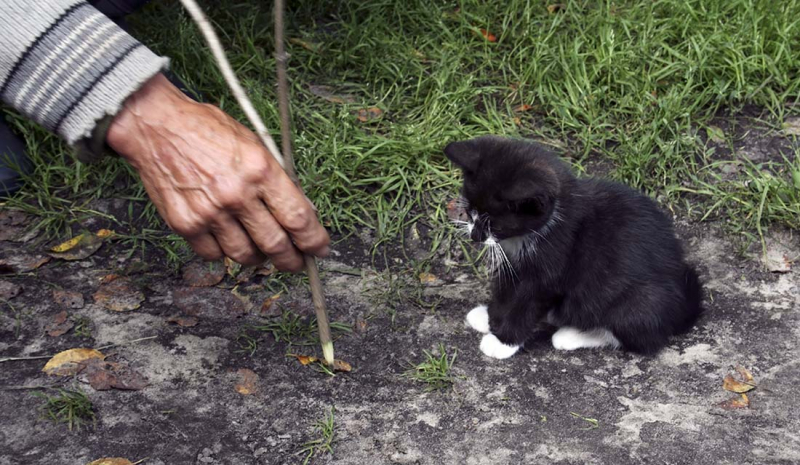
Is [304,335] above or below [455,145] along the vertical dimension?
below

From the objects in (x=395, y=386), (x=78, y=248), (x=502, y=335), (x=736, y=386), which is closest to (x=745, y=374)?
(x=736, y=386)

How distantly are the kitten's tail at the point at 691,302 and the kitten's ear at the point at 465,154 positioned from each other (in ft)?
2.84

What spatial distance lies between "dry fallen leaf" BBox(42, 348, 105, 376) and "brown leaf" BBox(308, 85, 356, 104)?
1.64 metres

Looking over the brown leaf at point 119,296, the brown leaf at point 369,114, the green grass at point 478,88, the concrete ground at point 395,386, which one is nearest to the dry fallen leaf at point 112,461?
the concrete ground at point 395,386

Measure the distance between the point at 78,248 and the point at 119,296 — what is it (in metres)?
0.38

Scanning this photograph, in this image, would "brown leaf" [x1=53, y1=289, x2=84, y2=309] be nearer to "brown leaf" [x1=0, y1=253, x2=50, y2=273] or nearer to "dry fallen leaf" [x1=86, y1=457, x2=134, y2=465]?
"brown leaf" [x1=0, y1=253, x2=50, y2=273]

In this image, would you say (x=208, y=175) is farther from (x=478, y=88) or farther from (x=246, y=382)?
(x=478, y=88)

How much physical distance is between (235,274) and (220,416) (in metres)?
0.79

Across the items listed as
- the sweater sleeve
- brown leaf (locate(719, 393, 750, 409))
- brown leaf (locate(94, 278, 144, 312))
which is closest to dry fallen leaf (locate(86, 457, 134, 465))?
brown leaf (locate(94, 278, 144, 312))

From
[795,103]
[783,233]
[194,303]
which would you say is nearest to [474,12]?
[795,103]

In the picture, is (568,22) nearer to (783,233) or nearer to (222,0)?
(783,233)

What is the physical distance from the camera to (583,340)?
2729mm

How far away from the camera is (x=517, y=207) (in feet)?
8.04

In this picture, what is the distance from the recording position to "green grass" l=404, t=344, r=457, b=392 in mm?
2541
